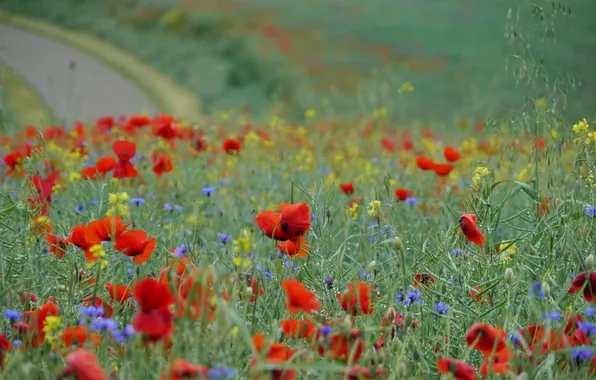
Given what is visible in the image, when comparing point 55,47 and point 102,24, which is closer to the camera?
point 55,47

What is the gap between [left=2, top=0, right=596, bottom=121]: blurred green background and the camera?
14.7 meters

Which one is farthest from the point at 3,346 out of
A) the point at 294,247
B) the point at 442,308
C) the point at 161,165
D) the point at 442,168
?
the point at 442,168

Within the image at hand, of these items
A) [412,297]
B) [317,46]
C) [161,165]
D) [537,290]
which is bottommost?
[317,46]

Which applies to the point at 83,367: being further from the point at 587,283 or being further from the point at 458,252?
the point at 458,252

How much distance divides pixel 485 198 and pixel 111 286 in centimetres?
115

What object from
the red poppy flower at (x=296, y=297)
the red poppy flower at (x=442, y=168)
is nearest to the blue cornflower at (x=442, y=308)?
the red poppy flower at (x=296, y=297)

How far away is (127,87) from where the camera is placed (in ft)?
46.1

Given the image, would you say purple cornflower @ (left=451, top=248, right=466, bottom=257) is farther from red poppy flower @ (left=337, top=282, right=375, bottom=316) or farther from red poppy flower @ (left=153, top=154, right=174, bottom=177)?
red poppy flower @ (left=153, top=154, right=174, bottom=177)

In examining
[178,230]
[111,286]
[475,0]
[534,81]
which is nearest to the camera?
[111,286]

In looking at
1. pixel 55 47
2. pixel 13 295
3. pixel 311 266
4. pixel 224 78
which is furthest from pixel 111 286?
pixel 55 47

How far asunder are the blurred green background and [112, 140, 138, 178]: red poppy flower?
8.45 m

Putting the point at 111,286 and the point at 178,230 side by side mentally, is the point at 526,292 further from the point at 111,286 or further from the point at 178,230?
the point at 178,230

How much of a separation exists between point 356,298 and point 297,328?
160 mm

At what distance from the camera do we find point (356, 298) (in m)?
1.85
